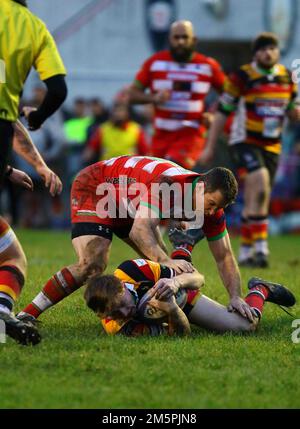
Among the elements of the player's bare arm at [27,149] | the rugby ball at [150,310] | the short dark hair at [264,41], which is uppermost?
the player's bare arm at [27,149]

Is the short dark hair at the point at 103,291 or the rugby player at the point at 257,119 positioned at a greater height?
the short dark hair at the point at 103,291

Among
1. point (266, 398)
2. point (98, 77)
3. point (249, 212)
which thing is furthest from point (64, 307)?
point (98, 77)

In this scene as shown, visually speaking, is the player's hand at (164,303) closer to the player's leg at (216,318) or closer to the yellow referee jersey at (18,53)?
the player's leg at (216,318)

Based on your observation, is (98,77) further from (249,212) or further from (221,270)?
(221,270)

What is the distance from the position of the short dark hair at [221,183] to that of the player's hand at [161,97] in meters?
5.18

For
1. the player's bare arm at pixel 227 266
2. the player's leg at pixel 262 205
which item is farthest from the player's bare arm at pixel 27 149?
the player's leg at pixel 262 205

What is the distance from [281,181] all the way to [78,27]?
5.81m

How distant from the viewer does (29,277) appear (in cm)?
934

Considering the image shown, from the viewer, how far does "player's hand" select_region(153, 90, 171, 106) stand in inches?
457

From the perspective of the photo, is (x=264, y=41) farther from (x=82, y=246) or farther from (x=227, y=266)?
(x=82, y=246)

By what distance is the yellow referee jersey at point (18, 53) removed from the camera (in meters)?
5.73

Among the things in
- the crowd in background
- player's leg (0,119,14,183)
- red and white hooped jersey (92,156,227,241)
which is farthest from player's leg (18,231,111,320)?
the crowd in background

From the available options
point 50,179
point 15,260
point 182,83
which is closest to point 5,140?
point 50,179

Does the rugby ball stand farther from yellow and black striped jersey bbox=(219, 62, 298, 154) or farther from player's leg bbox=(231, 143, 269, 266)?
yellow and black striped jersey bbox=(219, 62, 298, 154)
